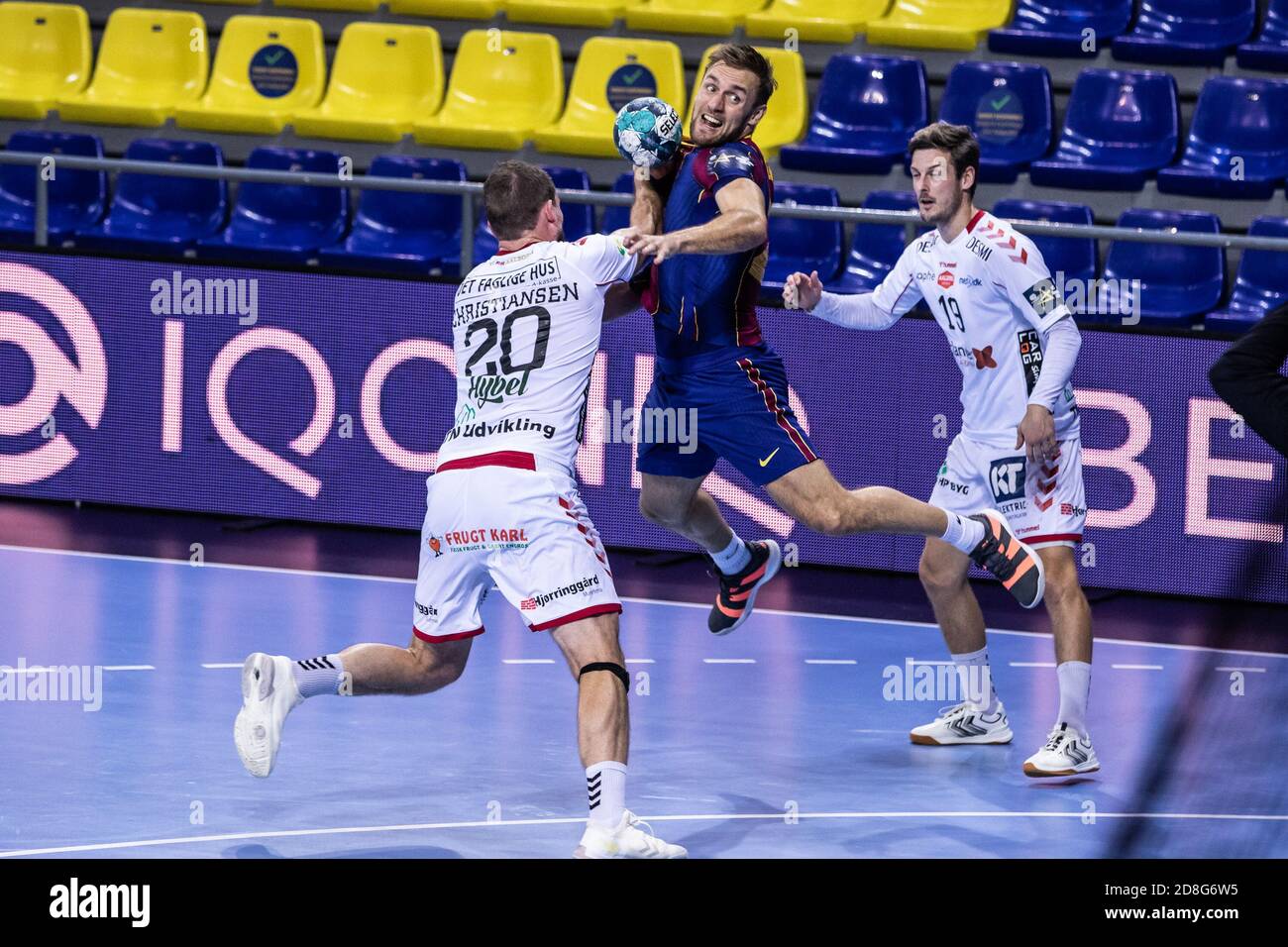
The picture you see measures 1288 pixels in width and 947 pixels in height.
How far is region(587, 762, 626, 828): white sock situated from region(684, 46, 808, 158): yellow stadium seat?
8.56 metres

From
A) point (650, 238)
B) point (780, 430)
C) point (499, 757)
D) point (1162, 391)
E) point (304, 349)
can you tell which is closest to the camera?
point (650, 238)

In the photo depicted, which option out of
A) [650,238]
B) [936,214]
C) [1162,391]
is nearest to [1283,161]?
[1162,391]

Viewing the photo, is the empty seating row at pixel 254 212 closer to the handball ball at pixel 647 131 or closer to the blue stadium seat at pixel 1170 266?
the blue stadium seat at pixel 1170 266

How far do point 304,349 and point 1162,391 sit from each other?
16.6 feet

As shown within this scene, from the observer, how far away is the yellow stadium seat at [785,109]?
14.8 m

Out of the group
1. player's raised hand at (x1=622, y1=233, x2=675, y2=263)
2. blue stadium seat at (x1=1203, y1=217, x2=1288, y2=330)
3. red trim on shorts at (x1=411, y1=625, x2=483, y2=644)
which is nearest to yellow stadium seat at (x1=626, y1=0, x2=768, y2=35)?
blue stadium seat at (x1=1203, y1=217, x2=1288, y2=330)

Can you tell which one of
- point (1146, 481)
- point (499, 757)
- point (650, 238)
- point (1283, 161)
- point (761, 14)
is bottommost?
point (499, 757)

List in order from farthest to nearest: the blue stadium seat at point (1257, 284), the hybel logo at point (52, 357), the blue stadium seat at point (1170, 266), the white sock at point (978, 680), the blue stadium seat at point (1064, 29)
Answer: the blue stadium seat at point (1064, 29)
the hybel logo at point (52, 357)
the blue stadium seat at point (1170, 266)
the blue stadium seat at point (1257, 284)
the white sock at point (978, 680)

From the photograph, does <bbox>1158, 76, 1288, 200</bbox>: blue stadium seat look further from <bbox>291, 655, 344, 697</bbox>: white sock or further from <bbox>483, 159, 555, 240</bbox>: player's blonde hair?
<bbox>291, 655, 344, 697</bbox>: white sock

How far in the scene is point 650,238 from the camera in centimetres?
704

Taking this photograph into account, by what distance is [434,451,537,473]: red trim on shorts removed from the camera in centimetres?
707

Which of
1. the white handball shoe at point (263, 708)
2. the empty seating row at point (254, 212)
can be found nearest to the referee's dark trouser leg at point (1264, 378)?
the white handball shoe at point (263, 708)

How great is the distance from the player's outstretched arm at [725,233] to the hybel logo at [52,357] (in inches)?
250
